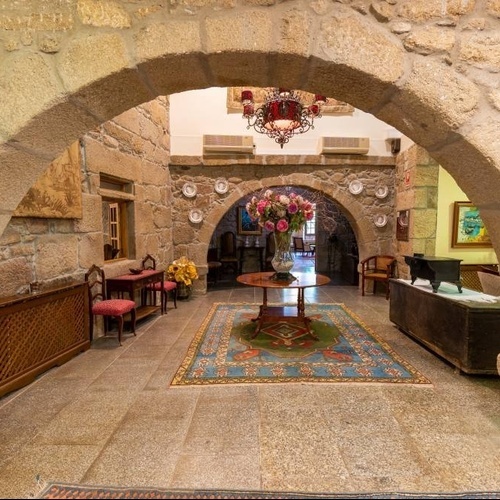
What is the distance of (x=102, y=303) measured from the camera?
3.12 meters

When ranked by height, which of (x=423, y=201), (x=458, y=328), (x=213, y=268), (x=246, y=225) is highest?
(x=423, y=201)

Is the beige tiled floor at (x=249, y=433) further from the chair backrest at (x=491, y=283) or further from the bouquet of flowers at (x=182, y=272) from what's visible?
the bouquet of flowers at (x=182, y=272)

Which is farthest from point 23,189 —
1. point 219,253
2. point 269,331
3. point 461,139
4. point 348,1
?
point 219,253

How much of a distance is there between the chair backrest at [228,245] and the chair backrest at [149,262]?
349cm

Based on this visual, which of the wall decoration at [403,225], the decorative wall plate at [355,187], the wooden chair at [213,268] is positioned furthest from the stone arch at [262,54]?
the wooden chair at [213,268]

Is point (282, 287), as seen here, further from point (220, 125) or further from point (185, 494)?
point (220, 125)

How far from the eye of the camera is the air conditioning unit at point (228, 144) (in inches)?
208

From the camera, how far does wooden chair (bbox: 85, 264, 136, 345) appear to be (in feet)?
10.0

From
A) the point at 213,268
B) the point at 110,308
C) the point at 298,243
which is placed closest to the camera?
the point at 110,308

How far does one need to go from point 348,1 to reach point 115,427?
2272 mm

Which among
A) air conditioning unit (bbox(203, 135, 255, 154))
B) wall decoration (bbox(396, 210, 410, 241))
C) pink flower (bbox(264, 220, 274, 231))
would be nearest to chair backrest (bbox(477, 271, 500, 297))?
wall decoration (bbox(396, 210, 410, 241))

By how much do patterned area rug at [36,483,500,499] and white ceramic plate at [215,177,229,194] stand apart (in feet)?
15.3

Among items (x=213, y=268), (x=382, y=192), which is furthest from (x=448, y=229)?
(x=213, y=268)

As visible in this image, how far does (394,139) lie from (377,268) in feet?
7.32
